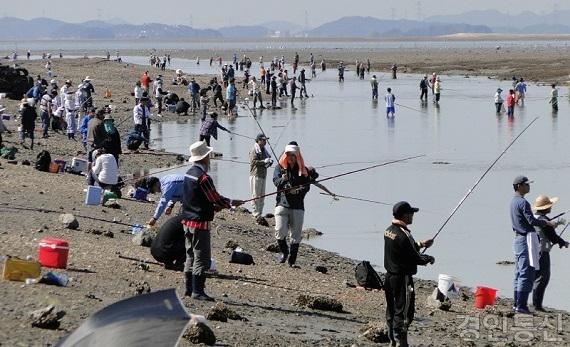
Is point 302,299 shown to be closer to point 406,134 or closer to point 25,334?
point 25,334

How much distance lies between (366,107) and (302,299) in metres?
34.7

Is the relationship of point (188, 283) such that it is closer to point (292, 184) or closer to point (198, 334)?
point (198, 334)

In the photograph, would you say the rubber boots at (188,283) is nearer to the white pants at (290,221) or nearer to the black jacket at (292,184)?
the black jacket at (292,184)

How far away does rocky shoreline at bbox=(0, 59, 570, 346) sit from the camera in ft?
31.0

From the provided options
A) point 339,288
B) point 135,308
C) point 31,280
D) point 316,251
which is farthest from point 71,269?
point 135,308

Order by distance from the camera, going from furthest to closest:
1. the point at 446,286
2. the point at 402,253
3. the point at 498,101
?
the point at 498,101
the point at 446,286
the point at 402,253

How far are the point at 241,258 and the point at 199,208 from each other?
3320 millimetres

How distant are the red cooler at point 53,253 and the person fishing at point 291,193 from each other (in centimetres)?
275

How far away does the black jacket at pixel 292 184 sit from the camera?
514 inches

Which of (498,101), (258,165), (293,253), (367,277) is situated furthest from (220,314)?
(498,101)

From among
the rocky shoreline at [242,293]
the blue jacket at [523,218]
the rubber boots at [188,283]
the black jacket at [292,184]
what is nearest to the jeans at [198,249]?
the rubber boots at [188,283]

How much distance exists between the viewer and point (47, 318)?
8.65 meters

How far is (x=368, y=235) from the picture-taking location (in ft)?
57.0

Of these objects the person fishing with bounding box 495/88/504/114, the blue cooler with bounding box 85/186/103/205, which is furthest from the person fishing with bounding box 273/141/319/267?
the person fishing with bounding box 495/88/504/114
